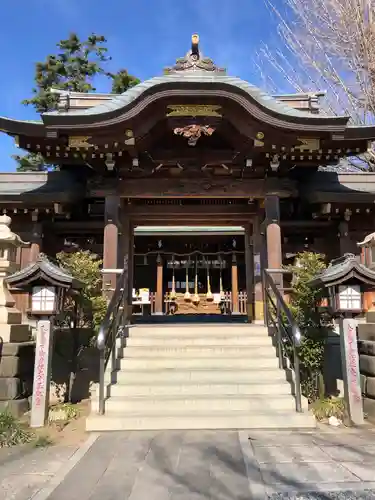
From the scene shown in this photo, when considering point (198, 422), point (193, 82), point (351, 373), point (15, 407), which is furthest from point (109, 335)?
point (193, 82)

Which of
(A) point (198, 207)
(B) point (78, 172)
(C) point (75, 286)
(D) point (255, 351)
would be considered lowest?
(D) point (255, 351)

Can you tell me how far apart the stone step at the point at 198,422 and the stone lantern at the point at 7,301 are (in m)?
1.93

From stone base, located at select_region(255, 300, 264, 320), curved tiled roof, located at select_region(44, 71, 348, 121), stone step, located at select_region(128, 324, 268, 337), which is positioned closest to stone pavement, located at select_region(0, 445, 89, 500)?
stone step, located at select_region(128, 324, 268, 337)

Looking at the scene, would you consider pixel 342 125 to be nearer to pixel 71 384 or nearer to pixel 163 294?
pixel 71 384

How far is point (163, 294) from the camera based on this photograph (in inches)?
635

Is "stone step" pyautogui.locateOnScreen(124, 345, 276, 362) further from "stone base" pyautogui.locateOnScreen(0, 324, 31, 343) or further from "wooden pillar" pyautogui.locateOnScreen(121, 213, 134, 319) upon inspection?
"wooden pillar" pyautogui.locateOnScreen(121, 213, 134, 319)

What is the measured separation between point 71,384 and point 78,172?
16.2ft

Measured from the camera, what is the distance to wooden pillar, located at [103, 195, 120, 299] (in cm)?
820

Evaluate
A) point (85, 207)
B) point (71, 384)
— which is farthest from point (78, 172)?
point (71, 384)

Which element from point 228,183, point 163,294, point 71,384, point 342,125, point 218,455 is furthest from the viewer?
point 163,294

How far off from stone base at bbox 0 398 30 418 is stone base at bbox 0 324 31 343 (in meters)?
0.88

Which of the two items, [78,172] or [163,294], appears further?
[163,294]

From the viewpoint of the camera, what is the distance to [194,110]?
8.01 metres

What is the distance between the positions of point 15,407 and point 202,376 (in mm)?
2785
